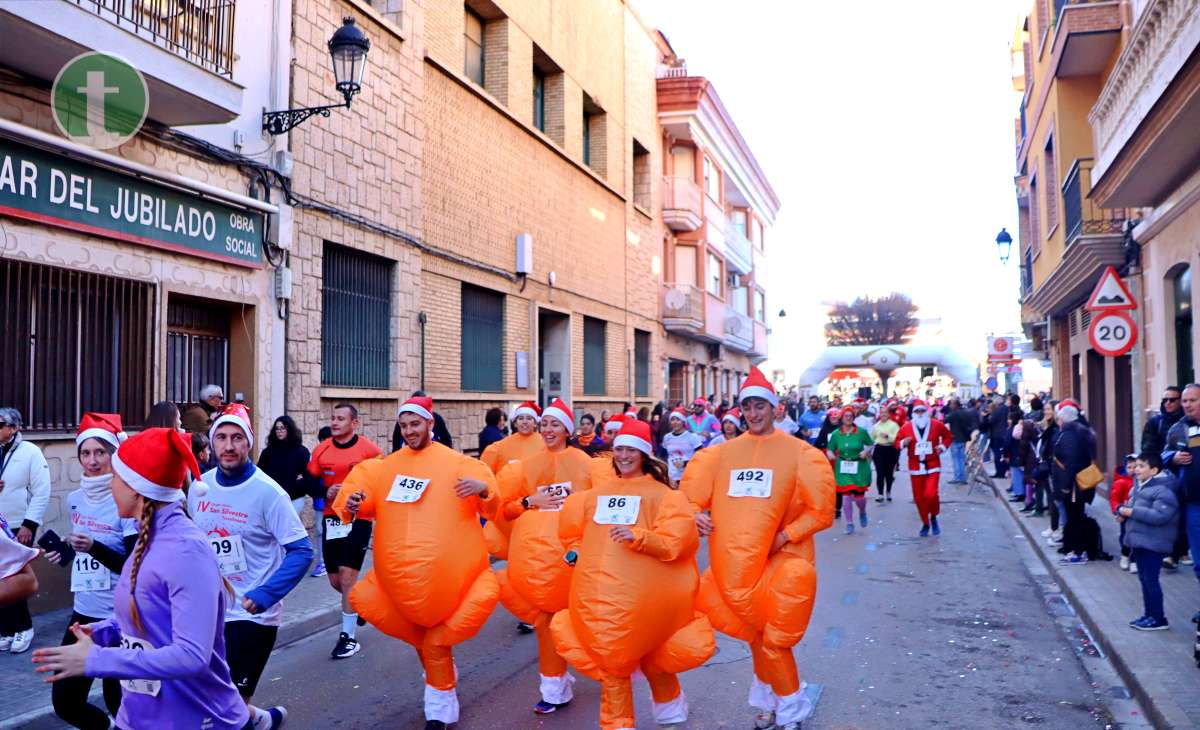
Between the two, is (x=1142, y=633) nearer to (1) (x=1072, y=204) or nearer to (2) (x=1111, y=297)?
(2) (x=1111, y=297)

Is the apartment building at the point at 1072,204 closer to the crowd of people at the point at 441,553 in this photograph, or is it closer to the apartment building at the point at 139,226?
the crowd of people at the point at 441,553

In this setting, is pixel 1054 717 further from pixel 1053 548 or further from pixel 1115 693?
pixel 1053 548

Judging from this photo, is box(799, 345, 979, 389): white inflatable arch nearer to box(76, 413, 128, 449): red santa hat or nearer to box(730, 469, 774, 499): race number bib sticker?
box(730, 469, 774, 499): race number bib sticker

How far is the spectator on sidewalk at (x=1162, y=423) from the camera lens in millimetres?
9352

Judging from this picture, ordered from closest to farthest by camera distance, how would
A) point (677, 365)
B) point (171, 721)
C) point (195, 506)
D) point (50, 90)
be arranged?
1. point (171, 721)
2. point (195, 506)
3. point (50, 90)
4. point (677, 365)

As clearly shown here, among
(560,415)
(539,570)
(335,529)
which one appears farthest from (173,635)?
(335,529)

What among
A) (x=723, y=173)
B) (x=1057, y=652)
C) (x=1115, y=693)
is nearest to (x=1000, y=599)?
(x=1057, y=652)

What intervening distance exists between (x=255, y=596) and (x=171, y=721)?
2.69ft

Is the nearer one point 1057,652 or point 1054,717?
point 1054,717

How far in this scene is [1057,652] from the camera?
24.1 feet

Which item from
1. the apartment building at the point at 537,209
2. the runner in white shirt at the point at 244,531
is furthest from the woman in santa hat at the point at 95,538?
the apartment building at the point at 537,209

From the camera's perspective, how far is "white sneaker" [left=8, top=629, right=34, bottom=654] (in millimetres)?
7109

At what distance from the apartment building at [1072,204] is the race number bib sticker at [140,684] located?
13.7 meters

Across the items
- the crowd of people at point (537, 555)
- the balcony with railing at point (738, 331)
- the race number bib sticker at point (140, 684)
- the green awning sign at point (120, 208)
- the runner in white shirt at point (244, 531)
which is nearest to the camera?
the race number bib sticker at point (140, 684)
